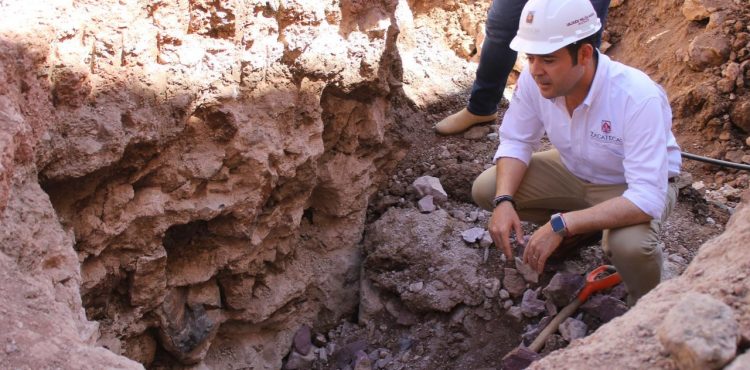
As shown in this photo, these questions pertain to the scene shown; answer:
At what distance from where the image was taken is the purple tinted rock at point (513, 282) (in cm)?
357

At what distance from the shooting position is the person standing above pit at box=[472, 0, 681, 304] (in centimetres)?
283

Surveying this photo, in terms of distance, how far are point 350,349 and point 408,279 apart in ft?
1.53

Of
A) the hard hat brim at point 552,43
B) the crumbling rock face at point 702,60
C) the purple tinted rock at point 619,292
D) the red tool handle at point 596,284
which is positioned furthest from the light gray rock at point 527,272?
the crumbling rock face at point 702,60

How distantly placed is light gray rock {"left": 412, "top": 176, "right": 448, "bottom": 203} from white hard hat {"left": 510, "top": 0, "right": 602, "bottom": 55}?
52.2 inches

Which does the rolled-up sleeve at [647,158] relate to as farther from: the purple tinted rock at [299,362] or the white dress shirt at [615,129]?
the purple tinted rock at [299,362]

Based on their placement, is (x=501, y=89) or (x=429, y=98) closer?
(x=501, y=89)

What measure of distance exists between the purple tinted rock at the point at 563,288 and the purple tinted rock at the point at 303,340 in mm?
1282

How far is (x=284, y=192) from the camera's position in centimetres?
355

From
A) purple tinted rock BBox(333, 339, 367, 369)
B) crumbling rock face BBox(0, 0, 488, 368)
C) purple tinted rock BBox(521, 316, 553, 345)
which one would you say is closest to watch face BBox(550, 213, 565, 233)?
purple tinted rock BBox(521, 316, 553, 345)

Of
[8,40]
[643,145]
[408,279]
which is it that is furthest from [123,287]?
[643,145]

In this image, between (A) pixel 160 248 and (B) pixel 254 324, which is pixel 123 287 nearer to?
(A) pixel 160 248

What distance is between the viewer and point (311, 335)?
4.06m

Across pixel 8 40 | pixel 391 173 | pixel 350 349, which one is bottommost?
pixel 350 349

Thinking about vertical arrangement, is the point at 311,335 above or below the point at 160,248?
below
